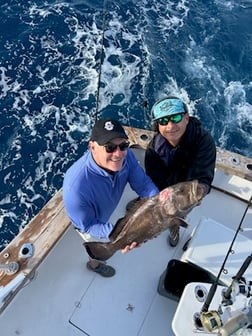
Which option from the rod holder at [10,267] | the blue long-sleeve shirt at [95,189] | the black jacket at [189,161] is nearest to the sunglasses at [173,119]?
the black jacket at [189,161]

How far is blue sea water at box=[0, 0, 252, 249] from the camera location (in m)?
6.73

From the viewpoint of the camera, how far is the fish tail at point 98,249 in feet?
11.9

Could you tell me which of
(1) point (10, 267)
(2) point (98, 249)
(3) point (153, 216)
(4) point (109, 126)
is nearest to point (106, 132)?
(4) point (109, 126)

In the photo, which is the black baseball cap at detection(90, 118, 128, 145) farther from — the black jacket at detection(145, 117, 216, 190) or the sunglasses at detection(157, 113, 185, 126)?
the black jacket at detection(145, 117, 216, 190)

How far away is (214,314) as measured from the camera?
2.91m

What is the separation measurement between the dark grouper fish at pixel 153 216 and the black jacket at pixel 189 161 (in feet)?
1.60

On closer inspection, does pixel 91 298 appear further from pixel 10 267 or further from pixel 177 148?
pixel 177 148

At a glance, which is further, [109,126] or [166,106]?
[166,106]

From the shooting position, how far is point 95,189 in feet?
10.8

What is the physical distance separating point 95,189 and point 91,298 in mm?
1323

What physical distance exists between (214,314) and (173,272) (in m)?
1.02

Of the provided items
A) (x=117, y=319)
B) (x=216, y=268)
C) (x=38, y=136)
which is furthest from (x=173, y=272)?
(x=38, y=136)

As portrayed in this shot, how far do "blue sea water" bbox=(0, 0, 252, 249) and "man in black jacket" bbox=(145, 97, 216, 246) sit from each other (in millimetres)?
2668

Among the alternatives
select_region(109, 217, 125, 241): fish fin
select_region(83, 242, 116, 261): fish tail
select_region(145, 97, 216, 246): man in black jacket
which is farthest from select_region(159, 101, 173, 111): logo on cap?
select_region(83, 242, 116, 261): fish tail
